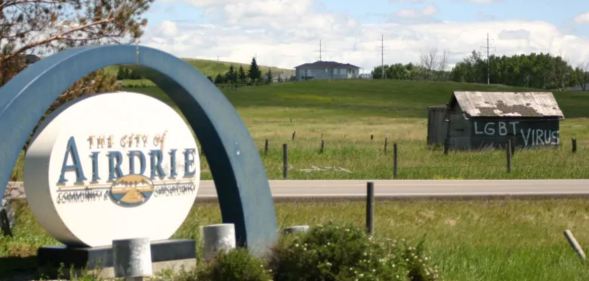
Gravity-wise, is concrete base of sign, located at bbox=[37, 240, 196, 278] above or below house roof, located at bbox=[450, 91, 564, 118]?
below

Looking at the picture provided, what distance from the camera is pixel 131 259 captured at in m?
11.4

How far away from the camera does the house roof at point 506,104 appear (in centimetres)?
5112

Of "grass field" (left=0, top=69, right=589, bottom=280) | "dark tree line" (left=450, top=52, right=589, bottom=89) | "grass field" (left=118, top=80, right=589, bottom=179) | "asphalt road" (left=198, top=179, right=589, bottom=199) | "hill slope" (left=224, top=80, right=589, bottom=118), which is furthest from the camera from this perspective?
"dark tree line" (left=450, top=52, right=589, bottom=89)

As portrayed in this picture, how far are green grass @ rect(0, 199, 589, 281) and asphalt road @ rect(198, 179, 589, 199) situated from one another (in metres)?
0.93

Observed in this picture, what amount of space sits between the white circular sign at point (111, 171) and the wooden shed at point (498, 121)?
123ft

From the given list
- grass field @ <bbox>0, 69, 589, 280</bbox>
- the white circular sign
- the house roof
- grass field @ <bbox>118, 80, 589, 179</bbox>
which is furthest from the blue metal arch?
the house roof

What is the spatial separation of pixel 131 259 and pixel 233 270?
0.94 meters

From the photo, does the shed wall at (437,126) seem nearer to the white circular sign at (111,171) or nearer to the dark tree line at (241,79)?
the white circular sign at (111,171)

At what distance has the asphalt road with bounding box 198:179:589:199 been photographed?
82.9 ft

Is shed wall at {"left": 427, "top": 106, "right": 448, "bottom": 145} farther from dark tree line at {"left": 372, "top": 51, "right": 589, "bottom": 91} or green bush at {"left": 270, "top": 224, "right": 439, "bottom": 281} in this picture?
dark tree line at {"left": 372, "top": 51, "right": 589, "bottom": 91}

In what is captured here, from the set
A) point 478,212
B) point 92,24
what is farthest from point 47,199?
point 478,212

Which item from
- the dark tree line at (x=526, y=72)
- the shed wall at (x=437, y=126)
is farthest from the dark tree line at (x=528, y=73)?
the shed wall at (x=437, y=126)

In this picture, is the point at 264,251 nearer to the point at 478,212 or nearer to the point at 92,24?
the point at 92,24

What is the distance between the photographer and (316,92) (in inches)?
4897
